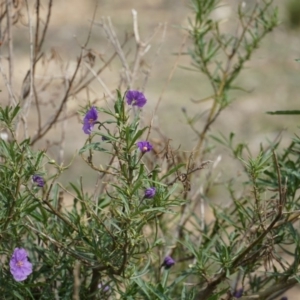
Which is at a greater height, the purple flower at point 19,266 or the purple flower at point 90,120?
the purple flower at point 90,120

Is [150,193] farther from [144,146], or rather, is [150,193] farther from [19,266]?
[19,266]

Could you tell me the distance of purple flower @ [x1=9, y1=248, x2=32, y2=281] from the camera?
99 cm

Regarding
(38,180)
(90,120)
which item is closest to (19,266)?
(38,180)

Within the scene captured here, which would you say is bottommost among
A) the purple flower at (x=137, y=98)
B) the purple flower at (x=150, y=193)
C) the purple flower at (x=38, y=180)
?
the purple flower at (x=38, y=180)

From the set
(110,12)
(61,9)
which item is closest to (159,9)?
(110,12)

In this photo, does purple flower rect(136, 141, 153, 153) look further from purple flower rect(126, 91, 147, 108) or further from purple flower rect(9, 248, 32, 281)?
purple flower rect(9, 248, 32, 281)

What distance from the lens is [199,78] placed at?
5.68m

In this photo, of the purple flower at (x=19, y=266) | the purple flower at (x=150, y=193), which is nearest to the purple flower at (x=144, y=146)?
the purple flower at (x=150, y=193)

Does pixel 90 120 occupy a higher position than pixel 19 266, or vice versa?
pixel 90 120

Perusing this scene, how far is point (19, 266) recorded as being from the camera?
1.01 meters

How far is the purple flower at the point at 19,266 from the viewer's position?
0.99m

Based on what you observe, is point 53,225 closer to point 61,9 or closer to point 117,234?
point 117,234

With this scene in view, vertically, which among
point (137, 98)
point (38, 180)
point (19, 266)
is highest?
point (137, 98)

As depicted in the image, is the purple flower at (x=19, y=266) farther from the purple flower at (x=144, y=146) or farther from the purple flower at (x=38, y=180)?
the purple flower at (x=144, y=146)
